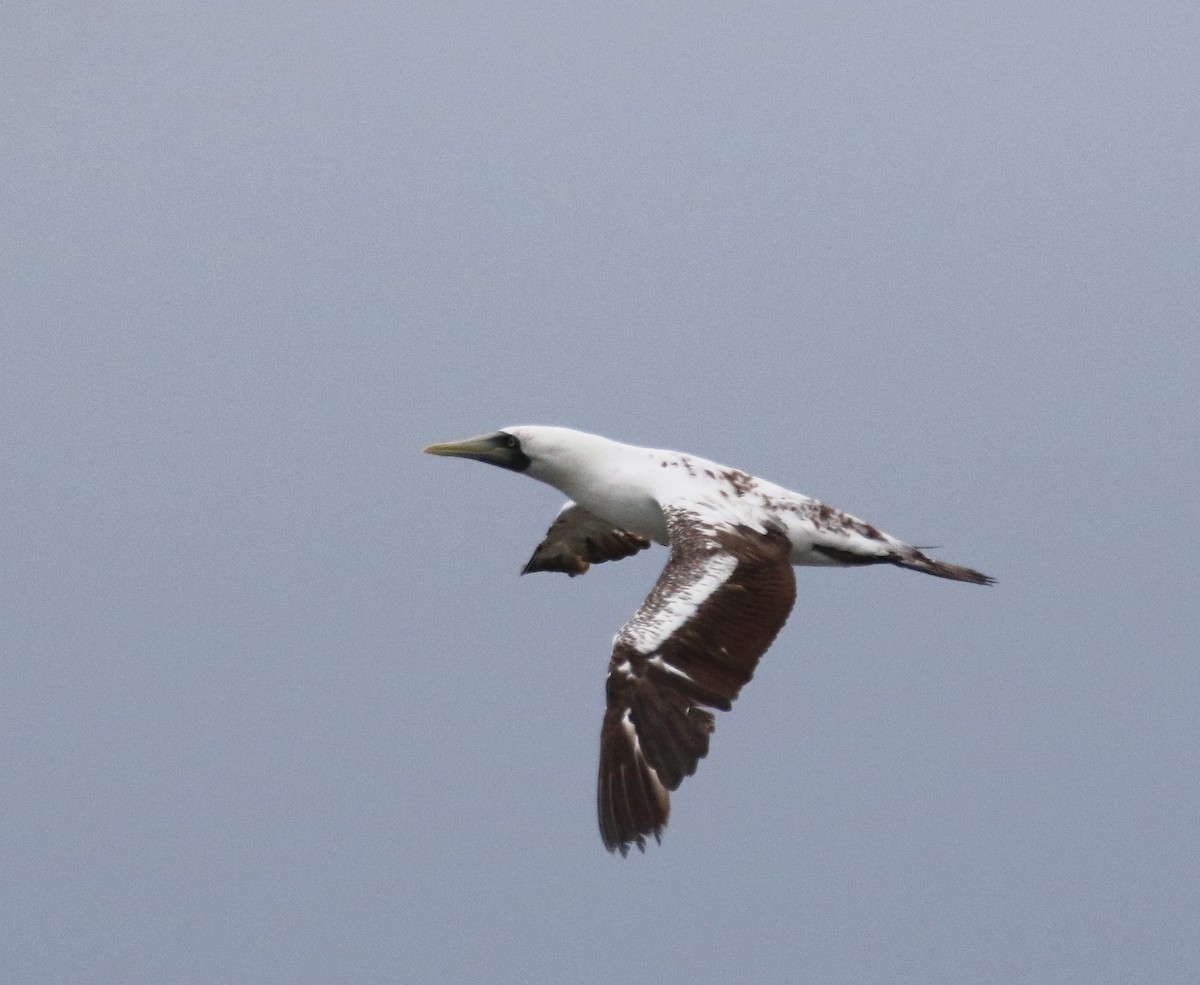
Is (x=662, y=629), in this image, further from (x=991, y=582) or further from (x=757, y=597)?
(x=991, y=582)

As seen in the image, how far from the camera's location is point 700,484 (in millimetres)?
16391

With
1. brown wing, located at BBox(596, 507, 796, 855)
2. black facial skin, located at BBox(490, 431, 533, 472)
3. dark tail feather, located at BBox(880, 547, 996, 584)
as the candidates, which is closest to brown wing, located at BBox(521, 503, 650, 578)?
black facial skin, located at BBox(490, 431, 533, 472)

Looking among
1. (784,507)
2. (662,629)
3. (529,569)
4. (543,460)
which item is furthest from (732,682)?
(529,569)

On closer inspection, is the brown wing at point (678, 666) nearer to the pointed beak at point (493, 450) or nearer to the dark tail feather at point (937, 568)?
the dark tail feather at point (937, 568)

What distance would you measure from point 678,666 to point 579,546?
5.19 metres

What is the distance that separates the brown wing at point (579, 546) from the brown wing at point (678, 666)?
3543mm

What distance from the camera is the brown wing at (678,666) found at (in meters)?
13.4

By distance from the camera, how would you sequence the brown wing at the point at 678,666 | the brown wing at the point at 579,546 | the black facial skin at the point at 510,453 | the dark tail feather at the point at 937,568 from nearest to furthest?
the brown wing at the point at 678,666
the dark tail feather at the point at 937,568
the black facial skin at the point at 510,453
the brown wing at the point at 579,546

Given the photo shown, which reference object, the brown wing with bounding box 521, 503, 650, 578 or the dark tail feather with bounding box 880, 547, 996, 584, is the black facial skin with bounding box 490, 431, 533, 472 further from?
the dark tail feather with bounding box 880, 547, 996, 584

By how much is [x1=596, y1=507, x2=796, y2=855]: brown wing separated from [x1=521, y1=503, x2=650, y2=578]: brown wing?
3.54 meters

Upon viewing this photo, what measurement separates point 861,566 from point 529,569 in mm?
3597

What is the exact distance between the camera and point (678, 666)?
547 inches

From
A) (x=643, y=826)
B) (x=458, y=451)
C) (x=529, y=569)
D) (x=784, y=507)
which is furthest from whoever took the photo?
(x=529, y=569)

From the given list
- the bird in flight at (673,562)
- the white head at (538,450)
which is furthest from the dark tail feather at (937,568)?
Result: the white head at (538,450)
